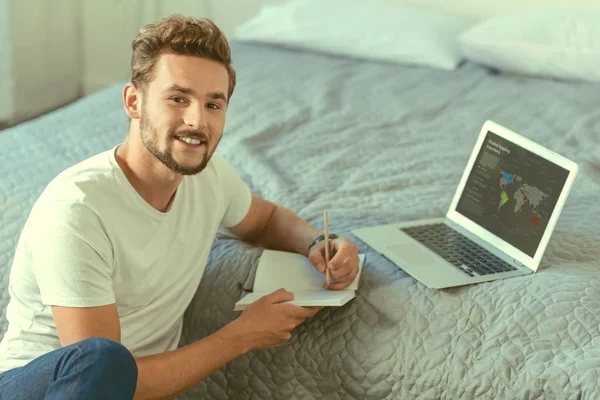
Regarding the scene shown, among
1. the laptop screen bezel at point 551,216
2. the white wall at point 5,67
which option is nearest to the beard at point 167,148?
the laptop screen bezel at point 551,216

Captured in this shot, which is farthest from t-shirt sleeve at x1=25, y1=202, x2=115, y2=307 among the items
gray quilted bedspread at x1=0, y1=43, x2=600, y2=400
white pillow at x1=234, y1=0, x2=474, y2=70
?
white pillow at x1=234, y1=0, x2=474, y2=70

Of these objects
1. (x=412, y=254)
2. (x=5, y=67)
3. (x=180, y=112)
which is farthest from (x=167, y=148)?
(x=5, y=67)

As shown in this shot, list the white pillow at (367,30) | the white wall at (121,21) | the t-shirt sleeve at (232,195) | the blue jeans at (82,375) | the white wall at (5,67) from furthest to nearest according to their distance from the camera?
the white wall at (121,21), the white wall at (5,67), the white pillow at (367,30), the t-shirt sleeve at (232,195), the blue jeans at (82,375)

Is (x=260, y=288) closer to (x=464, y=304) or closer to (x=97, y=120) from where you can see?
(x=464, y=304)

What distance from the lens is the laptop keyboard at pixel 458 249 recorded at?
57.2 inches

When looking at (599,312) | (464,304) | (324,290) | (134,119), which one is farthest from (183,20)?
(599,312)

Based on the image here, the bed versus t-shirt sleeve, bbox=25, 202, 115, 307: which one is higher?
t-shirt sleeve, bbox=25, 202, 115, 307

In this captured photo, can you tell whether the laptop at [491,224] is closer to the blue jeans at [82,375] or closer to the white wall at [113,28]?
the blue jeans at [82,375]

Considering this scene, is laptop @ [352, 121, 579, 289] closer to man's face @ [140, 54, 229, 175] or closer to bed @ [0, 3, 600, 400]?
bed @ [0, 3, 600, 400]

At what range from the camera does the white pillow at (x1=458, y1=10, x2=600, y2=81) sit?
2.57 meters

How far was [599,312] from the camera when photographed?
1266mm

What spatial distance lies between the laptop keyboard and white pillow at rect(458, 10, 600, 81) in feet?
3.88

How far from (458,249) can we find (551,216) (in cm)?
19

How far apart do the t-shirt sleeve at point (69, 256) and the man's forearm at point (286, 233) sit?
1.46ft
